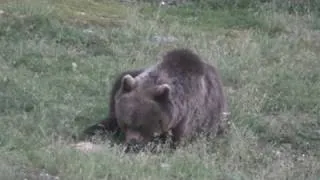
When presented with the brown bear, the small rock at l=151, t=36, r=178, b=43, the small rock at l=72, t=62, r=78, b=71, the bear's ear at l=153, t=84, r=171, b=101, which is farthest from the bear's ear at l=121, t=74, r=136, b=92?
the small rock at l=151, t=36, r=178, b=43

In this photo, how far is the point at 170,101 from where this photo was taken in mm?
8742

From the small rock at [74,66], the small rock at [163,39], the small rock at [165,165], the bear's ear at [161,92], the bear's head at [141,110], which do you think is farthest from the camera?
the small rock at [163,39]

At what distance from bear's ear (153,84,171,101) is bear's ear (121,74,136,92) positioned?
236 millimetres

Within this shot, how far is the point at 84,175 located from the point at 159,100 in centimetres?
176

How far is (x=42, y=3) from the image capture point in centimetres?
1430

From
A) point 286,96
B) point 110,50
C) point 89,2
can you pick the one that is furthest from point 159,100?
point 89,2

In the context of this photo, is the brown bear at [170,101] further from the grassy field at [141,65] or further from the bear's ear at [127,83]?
the grassy field at [141,65]

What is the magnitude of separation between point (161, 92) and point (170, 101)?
6.7 inches

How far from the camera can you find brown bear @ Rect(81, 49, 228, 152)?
852cm

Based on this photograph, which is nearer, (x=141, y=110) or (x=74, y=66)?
(x=141, y=110)

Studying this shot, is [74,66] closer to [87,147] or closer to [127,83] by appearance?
[127,83]

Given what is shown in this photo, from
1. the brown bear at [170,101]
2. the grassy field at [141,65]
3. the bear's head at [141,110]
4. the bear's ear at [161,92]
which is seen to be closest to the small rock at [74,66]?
the grassy field at [141,65]

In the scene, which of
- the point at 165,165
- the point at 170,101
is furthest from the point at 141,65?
the point at 165,165

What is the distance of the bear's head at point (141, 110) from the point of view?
27.8ft
